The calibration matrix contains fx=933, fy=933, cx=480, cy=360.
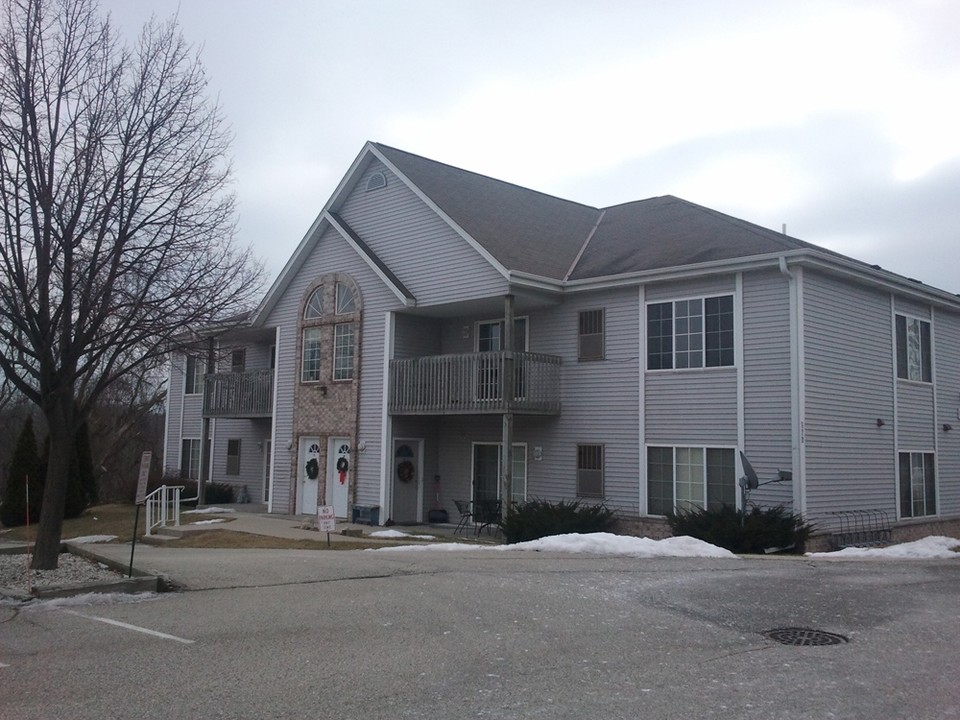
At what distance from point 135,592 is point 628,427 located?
11283mm

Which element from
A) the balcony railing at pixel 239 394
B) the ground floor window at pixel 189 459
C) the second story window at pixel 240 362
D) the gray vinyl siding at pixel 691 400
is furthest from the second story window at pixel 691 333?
the ground floor window at pixel 189 459

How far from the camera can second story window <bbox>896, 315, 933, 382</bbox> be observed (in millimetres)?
20641

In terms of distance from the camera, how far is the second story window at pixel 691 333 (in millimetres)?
18422

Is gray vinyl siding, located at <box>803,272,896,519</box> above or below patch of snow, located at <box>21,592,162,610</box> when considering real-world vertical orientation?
above

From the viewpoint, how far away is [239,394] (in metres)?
28.1

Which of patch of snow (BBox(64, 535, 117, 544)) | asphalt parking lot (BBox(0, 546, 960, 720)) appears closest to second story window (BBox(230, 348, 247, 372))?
patch of snow (BBox(64, 535, 117, 544))

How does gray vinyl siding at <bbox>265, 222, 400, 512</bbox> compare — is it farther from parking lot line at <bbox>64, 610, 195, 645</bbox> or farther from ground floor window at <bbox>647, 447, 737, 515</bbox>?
parking lot line at <bbox>64, 610, 195, 645</bbox>

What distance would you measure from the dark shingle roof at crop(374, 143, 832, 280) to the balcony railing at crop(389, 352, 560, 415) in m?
2.15

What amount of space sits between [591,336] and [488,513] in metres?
4.62

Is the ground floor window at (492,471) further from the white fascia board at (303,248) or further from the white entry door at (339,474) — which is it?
the white fascia board at (303,248)

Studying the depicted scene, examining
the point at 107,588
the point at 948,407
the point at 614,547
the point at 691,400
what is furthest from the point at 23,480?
the point at 948,407

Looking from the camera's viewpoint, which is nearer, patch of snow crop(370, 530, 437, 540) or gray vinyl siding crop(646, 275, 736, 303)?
gray vinyl siding crop(646, 275, 736, 303)

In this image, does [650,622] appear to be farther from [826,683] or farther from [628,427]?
[628,427]

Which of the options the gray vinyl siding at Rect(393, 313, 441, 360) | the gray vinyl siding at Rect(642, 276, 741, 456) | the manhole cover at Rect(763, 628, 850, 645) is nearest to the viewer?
the manhole cover at Rect(763, 628, 850, 645)
